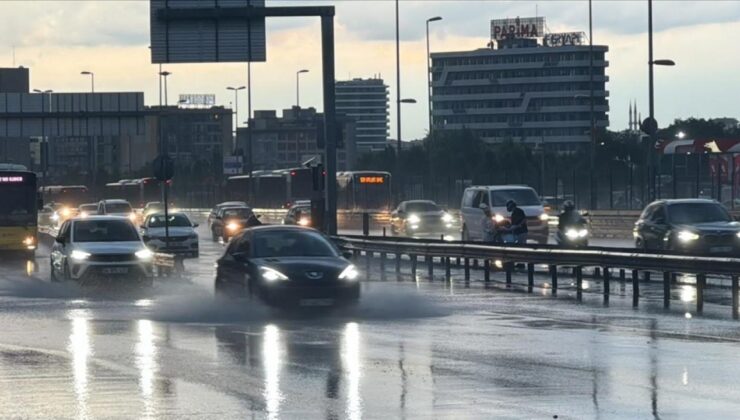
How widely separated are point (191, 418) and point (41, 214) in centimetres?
8586

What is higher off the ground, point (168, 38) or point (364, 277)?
point (168, 38)

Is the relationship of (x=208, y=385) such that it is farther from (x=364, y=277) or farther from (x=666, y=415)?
(x=364, y=277)

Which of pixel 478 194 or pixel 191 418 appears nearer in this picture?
pixel 191 418

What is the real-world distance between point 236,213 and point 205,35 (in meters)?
25.5

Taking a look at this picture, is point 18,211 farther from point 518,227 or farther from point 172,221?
point 518,227

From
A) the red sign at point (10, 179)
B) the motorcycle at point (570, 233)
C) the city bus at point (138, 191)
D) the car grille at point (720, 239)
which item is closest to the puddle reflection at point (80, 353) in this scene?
the motorcycle at point (570, 233)

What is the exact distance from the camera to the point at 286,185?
9831 cm

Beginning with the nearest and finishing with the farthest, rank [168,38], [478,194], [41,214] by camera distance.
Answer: [168,38]
[478,194]
[41,214]

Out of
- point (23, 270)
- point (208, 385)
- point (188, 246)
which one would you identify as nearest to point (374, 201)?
point (188, 246)

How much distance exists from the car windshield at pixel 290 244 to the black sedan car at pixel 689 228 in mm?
11072

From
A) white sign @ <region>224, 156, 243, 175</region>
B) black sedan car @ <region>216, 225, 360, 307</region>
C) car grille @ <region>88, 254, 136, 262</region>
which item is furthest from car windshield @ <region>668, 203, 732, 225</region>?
white sign @ <region>224, 156, 243, 175</region>

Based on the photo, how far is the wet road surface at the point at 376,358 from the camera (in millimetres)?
13828

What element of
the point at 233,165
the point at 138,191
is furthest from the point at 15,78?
the point at 138,191

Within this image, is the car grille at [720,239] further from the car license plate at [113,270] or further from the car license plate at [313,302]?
the car license plate at [313,302]
